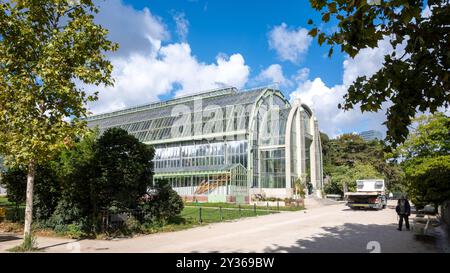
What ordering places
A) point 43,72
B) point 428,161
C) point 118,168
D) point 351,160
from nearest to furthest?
point 43,72, point 118,168, point 428,161, point 351,160

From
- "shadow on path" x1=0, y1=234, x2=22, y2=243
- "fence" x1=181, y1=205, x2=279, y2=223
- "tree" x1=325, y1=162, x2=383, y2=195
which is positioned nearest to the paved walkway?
"shadow on path" x1=0, y1=234, x2=22, y2=243

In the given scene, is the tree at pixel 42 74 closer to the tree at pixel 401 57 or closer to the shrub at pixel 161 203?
A: the shrub at pixel 161 203

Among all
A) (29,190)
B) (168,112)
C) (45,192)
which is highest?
(168,112)

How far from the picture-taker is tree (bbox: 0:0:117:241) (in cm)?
1142

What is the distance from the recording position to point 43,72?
11.4m

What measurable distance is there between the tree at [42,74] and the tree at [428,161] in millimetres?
15870

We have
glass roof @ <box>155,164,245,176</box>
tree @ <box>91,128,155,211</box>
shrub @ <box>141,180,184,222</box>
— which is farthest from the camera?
glass roof @ <box>155,164,245,176</box>

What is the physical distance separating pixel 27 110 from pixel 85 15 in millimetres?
3993

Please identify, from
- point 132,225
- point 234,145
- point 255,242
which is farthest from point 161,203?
point 234,145

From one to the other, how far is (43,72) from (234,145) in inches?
1556

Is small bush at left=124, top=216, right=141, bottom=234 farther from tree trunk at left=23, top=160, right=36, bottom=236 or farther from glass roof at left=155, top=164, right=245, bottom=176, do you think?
glass roof at left=155, top=164, right=245, bottom=176

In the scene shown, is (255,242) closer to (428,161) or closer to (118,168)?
(118,168)

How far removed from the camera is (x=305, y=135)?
5719cm

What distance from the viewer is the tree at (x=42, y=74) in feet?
37.5
